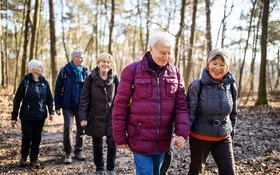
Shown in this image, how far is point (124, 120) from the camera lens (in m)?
3.17

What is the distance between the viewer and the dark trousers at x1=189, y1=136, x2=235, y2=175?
11.2 feet

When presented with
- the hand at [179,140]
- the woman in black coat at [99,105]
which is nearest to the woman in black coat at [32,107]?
the woman in black coat at [99,105]

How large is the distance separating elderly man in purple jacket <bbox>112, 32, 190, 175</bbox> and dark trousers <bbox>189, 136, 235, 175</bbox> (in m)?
0.49

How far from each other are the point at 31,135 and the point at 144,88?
12.0ft

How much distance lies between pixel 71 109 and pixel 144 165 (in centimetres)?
346

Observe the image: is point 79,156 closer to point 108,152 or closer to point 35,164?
point 35,164

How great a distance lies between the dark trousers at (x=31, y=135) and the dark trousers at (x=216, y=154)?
3.57 m

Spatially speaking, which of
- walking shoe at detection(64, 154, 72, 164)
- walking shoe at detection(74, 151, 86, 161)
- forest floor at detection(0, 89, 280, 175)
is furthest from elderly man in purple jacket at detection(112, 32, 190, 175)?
walking shoe at detection(74, 151, 86, 161)

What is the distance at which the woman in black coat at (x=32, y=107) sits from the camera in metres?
5.75

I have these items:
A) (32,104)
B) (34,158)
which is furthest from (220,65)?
(34,158)

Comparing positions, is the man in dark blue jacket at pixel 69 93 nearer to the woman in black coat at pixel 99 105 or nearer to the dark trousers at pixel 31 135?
the dark trousers at pixel 31 135

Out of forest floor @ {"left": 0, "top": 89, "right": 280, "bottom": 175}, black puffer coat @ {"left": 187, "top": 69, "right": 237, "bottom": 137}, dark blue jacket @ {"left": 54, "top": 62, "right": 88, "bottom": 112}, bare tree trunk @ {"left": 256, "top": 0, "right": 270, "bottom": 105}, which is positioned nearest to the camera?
black puffer coat @ {"left": 187, "top": 69, "right": 237, "bottom": 137}

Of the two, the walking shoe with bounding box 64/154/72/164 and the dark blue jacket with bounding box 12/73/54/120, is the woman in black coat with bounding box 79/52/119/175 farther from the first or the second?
the walking shoe with bounding box 64/154/72/164

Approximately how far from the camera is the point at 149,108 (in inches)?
121
